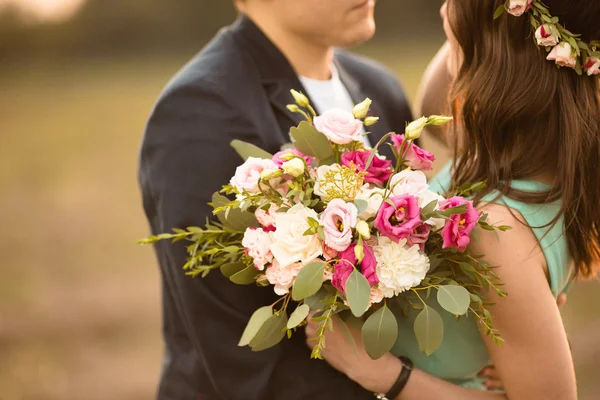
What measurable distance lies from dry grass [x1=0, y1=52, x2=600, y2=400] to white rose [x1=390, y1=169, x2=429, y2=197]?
3517 millimetres

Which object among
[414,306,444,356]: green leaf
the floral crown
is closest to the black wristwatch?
[414,306,444,356]: green leaf

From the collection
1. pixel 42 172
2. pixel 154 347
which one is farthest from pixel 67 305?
pixel 42 172

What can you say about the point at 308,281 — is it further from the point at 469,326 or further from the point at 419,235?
the point at 469,326

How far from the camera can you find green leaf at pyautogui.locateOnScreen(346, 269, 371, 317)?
5.16 ft

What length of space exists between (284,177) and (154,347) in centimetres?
468

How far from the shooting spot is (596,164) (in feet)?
6.34

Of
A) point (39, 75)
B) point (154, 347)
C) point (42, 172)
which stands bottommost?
point (154, 347)

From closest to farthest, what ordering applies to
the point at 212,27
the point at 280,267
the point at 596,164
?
the point at 280,267, the point at 596,164, the point at 212,27

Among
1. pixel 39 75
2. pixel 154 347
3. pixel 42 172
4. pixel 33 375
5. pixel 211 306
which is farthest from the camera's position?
pixel 39 75

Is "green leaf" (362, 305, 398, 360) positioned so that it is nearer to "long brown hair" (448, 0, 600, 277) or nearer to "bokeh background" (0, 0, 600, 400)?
"long brown hair" (448, 0, 600, 277)

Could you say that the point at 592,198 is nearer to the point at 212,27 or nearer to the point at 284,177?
the point at 284,177

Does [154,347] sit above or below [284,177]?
below

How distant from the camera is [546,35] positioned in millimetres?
1804

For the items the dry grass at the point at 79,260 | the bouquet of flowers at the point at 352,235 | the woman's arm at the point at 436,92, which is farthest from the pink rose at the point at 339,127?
the dry grass at the point at 79,260
